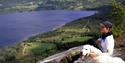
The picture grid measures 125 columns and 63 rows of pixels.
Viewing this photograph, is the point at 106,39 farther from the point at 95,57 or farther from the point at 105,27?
the point at 95,57

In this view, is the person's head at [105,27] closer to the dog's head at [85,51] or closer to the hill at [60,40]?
the dog's head at [85,51]

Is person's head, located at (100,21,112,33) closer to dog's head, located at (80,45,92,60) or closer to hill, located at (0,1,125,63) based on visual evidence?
dog's head, located at (80,45,92,60)

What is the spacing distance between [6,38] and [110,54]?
125 m

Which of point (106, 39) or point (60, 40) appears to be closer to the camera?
point (106, 39)

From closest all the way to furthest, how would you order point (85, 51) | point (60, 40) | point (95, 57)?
point (85, 51) → point (95, 57) → point (60, 40)

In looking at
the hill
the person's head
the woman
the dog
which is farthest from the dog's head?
the hill

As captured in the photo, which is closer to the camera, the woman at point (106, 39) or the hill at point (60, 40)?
the woman at point (106, 39)

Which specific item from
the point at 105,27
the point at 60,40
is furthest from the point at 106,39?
the point at 60,40

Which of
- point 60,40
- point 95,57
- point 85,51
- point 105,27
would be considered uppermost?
point 105,27

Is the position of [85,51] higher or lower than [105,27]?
lower

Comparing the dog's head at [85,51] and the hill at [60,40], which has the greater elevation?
the dog's head at [85,51]

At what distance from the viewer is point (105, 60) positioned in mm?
7770

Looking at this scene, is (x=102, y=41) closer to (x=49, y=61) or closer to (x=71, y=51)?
(x=71, y=51)

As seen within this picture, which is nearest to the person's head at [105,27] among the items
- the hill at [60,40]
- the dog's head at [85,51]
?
the dog's head at [85,51]
